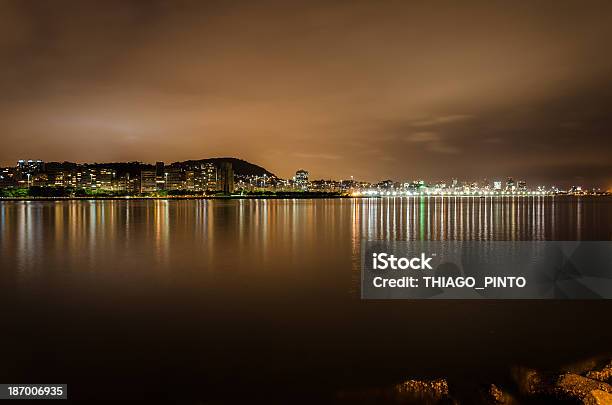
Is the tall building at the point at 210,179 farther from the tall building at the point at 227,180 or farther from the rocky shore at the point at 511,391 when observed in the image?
the rocky shore at the point at 511,391

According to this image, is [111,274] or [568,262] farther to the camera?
[568,262]

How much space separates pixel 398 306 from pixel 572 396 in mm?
5850

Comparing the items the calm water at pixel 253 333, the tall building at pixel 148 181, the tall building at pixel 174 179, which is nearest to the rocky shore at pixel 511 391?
the calm water at pixel 253 333

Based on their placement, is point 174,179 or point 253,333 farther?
point 174,179

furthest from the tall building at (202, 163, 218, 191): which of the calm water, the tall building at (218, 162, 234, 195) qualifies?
the calm water

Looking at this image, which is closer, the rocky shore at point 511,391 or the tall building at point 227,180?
the rocky shore at point 511,391

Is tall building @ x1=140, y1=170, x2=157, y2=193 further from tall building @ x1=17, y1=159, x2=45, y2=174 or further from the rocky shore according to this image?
the rocky shore

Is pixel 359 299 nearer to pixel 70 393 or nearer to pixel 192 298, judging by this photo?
pixel 192 298

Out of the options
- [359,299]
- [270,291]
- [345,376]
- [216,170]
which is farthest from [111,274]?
[216,170]

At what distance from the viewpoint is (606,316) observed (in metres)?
11.2

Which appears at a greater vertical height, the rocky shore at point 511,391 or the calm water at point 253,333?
the rocky shore at point 511,391

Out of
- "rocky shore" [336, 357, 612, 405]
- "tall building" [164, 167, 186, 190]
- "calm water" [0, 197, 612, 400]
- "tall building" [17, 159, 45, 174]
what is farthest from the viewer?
"tall building" [164, 167, 186, 190]

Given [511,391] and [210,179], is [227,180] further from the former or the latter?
[511,391]

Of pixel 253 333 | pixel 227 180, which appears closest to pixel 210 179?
pixel 227 180
